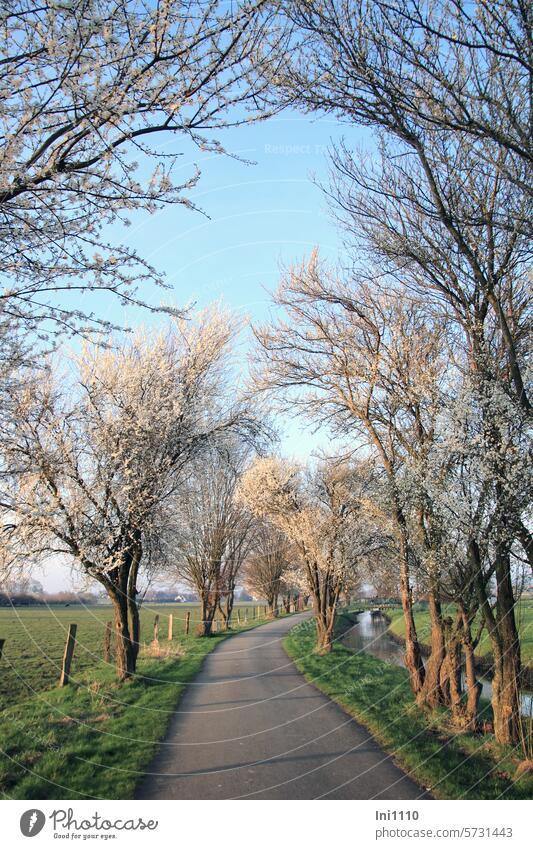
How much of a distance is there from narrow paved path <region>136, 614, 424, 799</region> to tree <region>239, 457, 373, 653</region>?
25.4 ft

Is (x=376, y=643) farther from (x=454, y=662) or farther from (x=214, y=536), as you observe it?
(x=454, y=662)

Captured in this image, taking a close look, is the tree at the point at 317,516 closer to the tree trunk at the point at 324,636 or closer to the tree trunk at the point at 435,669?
the tree trunk at the point at 324,636

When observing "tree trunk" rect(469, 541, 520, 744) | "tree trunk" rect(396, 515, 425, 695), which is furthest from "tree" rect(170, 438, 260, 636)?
"tree trunk" rect(469, 541, 520, 744)

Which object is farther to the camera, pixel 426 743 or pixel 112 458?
pixel 112 458

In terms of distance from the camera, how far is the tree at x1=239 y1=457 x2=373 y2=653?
743 inches

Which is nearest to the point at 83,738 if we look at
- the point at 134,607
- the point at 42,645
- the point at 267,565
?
the point at 42,645

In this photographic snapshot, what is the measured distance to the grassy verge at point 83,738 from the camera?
5.30 m

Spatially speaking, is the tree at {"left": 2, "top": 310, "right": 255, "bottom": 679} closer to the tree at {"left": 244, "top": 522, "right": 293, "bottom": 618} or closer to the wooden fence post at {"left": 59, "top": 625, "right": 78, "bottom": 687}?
the wooden fence post at {"left": 59, "top": 625, "right": 78, "bottom": 687}

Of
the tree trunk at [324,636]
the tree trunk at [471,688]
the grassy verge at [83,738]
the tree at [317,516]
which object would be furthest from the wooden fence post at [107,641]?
the tree trunk at [324,636]

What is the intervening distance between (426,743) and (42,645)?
716cm

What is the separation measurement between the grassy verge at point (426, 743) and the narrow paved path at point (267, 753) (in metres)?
0.26

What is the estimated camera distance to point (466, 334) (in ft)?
28.6

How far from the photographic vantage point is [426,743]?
7816mm

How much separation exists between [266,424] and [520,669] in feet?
Answer: 24.9
